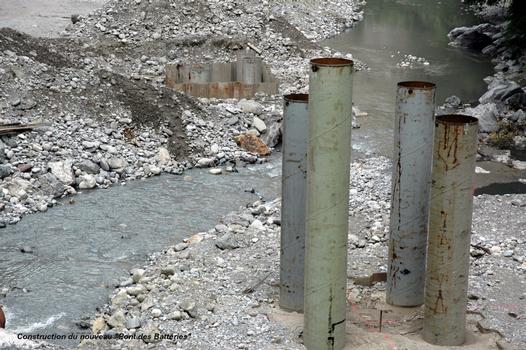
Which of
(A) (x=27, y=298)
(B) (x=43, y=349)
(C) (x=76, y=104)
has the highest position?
(C) (x=76, y=104)

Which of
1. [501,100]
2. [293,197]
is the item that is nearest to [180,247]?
[293,197]

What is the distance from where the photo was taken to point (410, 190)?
21.6 ft

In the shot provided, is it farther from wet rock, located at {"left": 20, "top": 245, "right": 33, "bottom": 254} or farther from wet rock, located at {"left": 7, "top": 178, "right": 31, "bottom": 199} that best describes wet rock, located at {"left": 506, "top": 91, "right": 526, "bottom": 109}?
wet rock, located at {"left": 20, "top": 245, "right": 33, "bottom": 254}

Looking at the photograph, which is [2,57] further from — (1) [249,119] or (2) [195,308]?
(2) [195,308]

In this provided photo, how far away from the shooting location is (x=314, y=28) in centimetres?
2592

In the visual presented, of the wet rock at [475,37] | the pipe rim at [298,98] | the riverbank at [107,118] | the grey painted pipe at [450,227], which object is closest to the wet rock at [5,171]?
the riverbank at [107,118]

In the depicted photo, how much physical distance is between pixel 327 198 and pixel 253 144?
26.1 feet

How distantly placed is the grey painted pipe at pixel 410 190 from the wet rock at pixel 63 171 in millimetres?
6417

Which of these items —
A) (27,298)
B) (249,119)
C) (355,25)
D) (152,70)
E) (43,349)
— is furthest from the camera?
(355,25)

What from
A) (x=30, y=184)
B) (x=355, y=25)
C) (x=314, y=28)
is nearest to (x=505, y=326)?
(x=30, y=184)

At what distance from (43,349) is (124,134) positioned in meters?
8.00

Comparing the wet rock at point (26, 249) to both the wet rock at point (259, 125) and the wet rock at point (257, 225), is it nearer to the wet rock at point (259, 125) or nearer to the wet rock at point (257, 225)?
the wet rock at point (257, 225)

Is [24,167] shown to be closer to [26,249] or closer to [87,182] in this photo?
[87,182]

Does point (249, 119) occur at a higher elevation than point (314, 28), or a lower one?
lower
